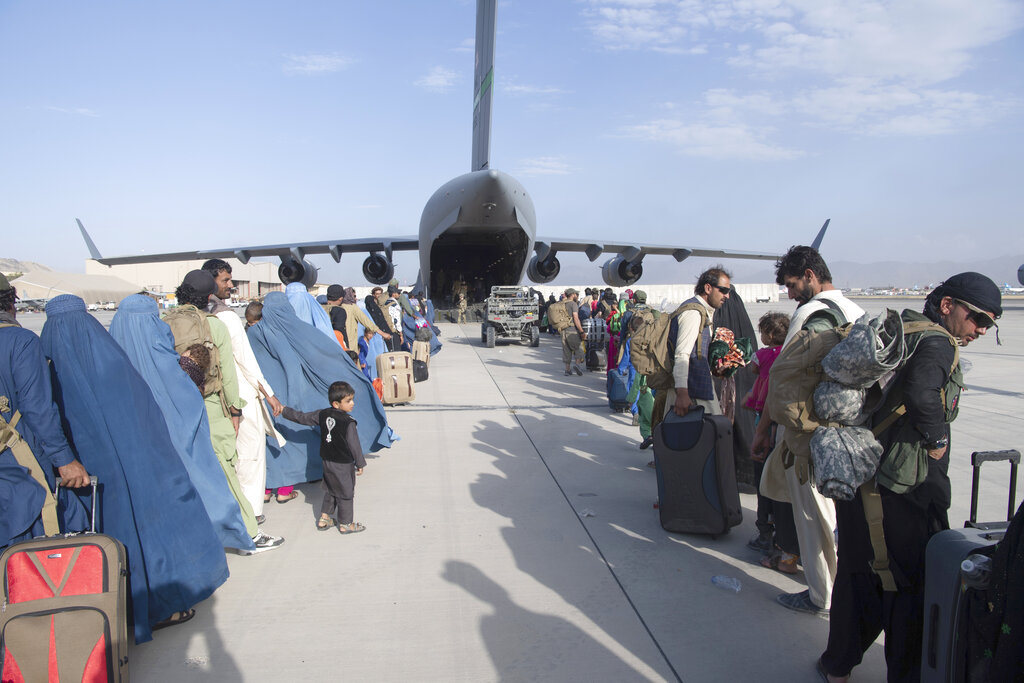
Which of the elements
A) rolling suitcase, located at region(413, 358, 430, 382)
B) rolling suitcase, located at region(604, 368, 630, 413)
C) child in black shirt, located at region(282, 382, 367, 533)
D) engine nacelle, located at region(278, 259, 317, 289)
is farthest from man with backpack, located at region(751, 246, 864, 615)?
engine nacelle, located at region(278, 259, 317, 289)

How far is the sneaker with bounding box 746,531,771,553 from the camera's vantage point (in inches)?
150

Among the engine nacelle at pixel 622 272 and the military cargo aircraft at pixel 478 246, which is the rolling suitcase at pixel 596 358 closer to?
the military cargo aircraft at pixel 478 246

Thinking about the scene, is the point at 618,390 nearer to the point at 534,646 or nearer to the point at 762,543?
the point at 762,543

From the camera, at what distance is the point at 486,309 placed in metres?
16.5

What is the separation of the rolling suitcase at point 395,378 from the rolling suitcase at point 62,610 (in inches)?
236

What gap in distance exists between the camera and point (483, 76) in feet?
78.4

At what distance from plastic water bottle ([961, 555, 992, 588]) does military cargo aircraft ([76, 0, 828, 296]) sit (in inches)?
599

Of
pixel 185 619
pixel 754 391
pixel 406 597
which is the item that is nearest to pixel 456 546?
pixel 406 597

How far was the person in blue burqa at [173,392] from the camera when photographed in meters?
3.31

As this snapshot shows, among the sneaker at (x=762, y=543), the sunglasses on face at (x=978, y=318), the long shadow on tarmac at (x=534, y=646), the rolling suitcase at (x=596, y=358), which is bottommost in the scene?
the long shadow on tarmac at (x=534, y=646)

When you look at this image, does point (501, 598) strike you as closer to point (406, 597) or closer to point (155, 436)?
point (406, 597)

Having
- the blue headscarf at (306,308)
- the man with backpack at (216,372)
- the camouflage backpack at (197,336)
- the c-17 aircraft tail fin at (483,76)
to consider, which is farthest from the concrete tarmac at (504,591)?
the c-17 aircraft tail fin at (483,76)

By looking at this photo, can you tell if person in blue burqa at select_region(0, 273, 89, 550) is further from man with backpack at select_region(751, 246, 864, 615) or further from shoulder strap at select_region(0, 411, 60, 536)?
man with backpack at select_region(751, 246, 864, 615)

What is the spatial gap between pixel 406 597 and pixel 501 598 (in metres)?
0.52
